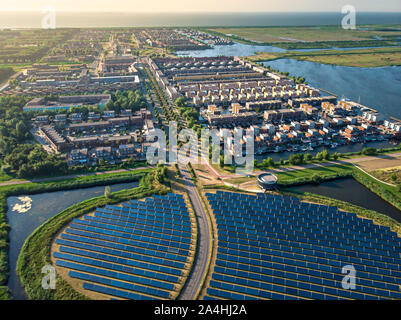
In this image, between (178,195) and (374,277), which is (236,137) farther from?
(374,277)

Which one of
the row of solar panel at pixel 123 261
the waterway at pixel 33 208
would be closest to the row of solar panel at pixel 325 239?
the row of solar panel at pixel 123 261

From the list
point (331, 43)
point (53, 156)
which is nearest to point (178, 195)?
point (53, 156)

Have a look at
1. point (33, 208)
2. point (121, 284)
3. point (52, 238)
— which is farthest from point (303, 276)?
point (33, 208)

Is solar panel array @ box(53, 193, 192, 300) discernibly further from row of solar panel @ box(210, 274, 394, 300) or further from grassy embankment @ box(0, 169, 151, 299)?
grassy embankment @ box(0, 169, 151, 299)

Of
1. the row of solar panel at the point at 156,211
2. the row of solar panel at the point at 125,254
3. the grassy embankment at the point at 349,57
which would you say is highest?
the grassy embankment at the point at 349,57

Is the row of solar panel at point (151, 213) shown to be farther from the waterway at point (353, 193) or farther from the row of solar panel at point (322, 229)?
the waterway at point (353, 193)
